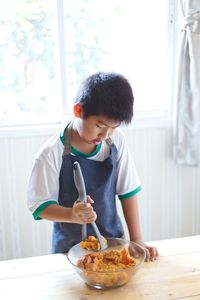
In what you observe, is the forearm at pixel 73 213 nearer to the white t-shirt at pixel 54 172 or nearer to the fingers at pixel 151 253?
the white t-shirt at pixel 54 172

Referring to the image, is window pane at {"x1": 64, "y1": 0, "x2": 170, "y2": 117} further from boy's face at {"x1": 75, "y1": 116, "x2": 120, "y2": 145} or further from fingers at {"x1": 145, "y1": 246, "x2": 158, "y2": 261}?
fingers at {"x1": 145, "y1": 246, "x2": 158, "y2": 261}

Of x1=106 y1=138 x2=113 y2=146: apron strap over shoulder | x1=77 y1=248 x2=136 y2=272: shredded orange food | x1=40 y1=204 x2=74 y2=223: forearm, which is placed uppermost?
x1=106 y1=138 x2=113 y2=146: apron strap over shoulder

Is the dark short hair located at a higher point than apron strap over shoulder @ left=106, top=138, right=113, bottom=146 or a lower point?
higher

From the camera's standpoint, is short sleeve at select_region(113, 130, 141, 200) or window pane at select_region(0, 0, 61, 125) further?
window pane at select_region(0, 0, 61, 125)

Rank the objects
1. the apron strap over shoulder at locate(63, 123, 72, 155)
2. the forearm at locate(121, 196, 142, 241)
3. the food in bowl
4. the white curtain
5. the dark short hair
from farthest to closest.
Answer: the white curtain
the forearm at locate(121, 196, 142, 241)
the apron strap over shoulder at locate(63, 123, 72, 155)
the dark short hair
the food in bowl

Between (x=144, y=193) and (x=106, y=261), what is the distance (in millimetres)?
1134

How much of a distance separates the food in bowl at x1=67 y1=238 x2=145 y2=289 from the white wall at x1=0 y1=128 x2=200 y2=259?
95 centimetres

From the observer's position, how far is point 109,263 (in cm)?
86

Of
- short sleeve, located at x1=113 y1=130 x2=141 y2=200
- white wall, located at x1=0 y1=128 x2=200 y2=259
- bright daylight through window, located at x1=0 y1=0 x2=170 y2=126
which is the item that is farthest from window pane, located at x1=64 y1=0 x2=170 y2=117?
short sleeve, located at x1=113 y1=130 x2=141 y2=200

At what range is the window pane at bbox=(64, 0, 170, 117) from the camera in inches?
70.8

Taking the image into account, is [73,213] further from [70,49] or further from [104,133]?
[70,49]

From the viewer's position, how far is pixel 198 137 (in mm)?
1854

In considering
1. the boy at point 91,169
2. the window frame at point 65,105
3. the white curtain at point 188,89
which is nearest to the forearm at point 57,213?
the boy at point 91,169

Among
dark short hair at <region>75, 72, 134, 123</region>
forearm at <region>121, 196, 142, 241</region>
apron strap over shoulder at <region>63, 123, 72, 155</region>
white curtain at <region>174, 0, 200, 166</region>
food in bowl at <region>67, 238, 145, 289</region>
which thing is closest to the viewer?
food in bowl at <region>67, 238, 145, 289</region>
